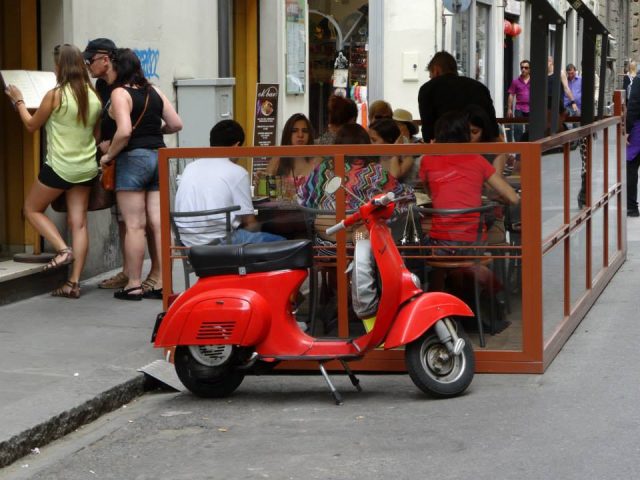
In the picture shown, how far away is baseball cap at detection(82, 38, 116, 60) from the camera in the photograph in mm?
9914

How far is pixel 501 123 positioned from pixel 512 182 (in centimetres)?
649

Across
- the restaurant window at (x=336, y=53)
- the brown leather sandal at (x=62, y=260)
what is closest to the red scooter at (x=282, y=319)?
the brown leather sandal at (x=62, y=260)

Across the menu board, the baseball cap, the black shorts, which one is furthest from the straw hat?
the black shorts

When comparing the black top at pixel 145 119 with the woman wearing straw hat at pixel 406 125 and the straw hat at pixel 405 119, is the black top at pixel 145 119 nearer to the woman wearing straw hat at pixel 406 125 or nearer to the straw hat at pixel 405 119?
the woman wearing straw hat at pixel 406 125

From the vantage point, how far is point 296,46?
53.7ft

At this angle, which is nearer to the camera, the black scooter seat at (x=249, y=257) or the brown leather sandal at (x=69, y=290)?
the black scooter seat at (x=249, y=257)

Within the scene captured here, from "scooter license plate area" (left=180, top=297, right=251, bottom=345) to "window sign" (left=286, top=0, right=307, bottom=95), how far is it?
9368mm

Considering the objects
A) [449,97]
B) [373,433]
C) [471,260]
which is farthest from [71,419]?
[449,97]

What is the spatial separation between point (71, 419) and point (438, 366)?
1.83 meters

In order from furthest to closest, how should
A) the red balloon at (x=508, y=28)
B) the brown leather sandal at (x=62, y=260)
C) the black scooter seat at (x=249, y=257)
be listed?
the red balloon at (x=508, y=28) → the brown leather sandal at (x=62, y=260) → the black scooter seat at (x=249, y=257)

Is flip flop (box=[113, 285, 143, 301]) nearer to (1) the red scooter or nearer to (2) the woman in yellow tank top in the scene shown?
(2) the woman in yellow tank top

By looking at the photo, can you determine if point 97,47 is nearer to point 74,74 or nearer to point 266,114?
point 74,74

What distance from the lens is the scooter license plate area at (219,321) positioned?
22.7 ft

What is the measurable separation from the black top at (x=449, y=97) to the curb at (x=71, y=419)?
14.7 ft
